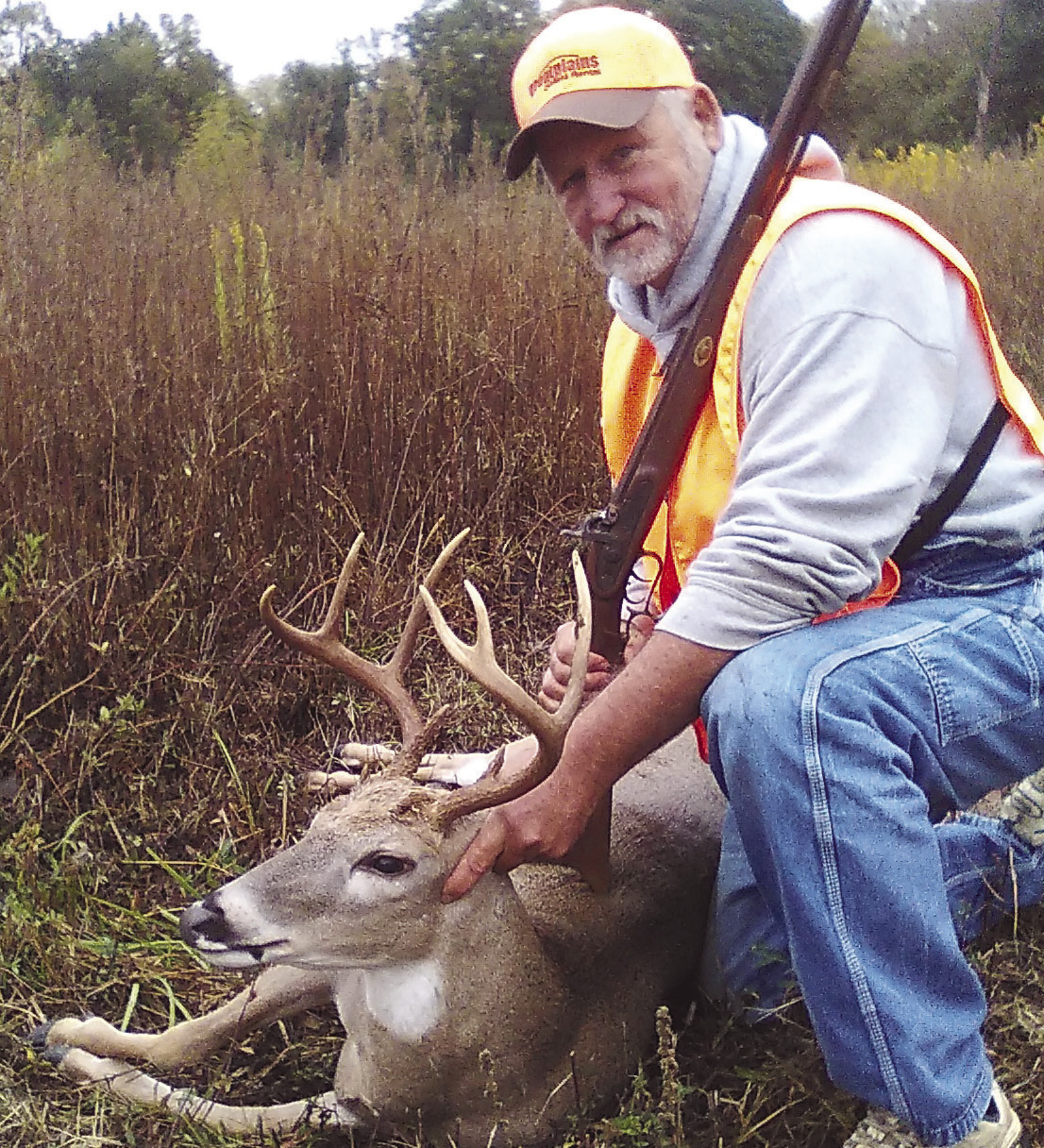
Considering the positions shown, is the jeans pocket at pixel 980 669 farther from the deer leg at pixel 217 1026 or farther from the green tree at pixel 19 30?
the green tree at pixel 19 30

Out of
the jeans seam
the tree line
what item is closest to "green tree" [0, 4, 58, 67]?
the tree line

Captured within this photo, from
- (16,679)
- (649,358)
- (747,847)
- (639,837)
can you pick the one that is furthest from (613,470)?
(16,679)

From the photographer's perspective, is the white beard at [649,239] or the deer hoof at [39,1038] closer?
the white beard at [649,239]

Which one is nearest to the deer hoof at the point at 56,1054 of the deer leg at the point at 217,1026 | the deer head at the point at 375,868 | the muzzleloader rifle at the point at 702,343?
the deer leg at the point at 217,1026

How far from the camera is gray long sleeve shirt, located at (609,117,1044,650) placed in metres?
2.12

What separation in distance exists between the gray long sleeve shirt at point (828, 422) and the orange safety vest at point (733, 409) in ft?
0.07

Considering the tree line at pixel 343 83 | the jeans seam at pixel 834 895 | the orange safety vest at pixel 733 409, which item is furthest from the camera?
the tree line at pixel 343 83

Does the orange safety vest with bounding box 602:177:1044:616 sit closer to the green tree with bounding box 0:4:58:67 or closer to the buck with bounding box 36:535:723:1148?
the buck with bounding box 36:535:723:1148

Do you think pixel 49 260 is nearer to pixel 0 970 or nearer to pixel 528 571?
pixel 528 571

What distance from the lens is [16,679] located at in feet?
11.2

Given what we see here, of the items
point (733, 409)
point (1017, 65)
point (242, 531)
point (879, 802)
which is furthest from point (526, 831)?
point (1017, 65)

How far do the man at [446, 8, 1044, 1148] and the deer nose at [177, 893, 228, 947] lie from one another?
38 centimetres

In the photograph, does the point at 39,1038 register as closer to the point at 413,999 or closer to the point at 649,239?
the point at 413,999

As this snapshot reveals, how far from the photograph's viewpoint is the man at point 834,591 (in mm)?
2104
